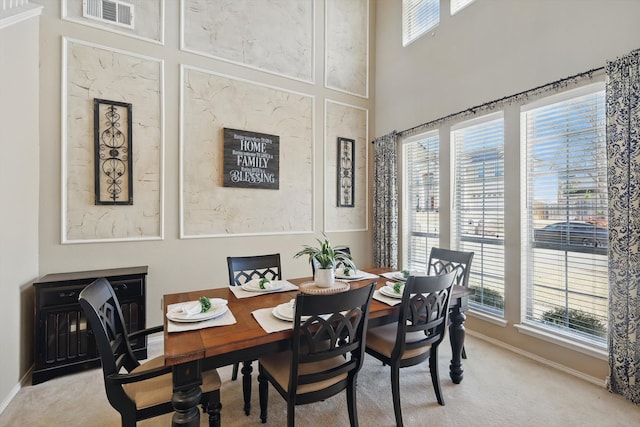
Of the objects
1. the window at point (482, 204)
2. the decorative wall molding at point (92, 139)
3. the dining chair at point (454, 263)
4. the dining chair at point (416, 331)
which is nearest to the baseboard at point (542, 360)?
the window at point (482, 204)

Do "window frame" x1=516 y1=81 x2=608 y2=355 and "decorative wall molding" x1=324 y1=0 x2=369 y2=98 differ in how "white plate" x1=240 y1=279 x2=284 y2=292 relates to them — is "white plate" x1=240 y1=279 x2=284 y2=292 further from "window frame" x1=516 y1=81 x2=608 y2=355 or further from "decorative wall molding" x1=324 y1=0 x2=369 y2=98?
"decorative wall molding" x1=324 y1=0 x2=369 y2=98

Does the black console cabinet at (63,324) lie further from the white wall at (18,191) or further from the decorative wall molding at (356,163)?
the decorative wall molding at (356,163)

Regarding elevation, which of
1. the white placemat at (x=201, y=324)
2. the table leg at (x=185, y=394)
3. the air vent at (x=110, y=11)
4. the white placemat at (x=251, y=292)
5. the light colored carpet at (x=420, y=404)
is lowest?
the light colored carpet at (x=420, y=404)

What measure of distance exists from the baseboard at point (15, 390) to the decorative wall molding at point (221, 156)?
163 cm

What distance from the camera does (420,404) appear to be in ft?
7.05

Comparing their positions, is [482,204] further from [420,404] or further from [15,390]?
[15,390]

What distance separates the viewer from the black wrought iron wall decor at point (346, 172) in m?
4.43

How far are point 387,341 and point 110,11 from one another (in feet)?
12.9

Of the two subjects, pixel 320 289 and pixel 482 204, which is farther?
pixel 482 204

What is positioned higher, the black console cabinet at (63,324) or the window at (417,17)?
the window at (417,17)

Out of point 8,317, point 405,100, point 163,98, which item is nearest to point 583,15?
point 405,100

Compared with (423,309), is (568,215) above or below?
above

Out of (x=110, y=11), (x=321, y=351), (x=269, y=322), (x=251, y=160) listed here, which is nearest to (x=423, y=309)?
(x=321, y=351)

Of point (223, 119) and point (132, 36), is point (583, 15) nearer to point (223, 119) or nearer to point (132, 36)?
point (223, 119)
